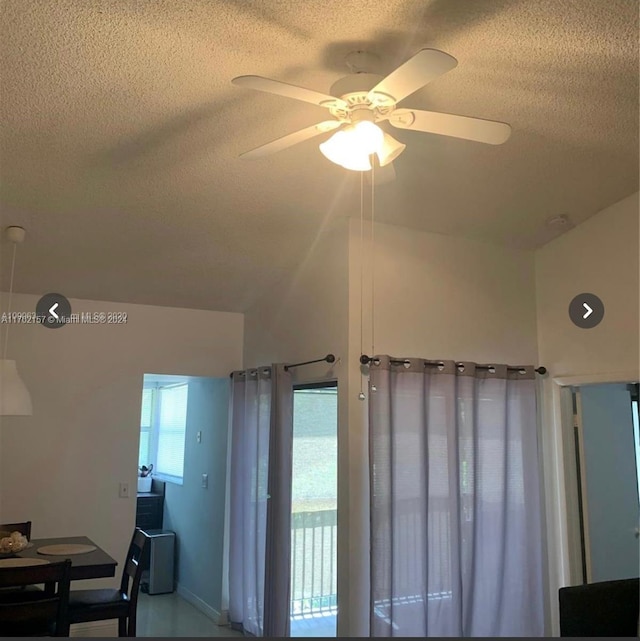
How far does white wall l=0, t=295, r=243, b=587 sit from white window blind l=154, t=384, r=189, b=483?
1147 millimetres

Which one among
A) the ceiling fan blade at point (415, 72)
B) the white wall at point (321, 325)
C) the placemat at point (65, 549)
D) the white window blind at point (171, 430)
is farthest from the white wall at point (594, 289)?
the white window blind at point (171, 430)

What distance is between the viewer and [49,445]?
4125 millimetres

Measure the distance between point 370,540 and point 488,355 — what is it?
1.44m

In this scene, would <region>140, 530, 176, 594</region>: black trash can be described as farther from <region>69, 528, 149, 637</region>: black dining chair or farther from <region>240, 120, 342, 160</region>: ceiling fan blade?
<region>240, 120, 342, 160</region>: ceiling fan blade

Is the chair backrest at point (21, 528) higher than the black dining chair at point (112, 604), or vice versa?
the chair backrest at point (21, 528)

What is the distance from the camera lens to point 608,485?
3.90m

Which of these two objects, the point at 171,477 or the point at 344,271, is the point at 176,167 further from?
the point at 171,477

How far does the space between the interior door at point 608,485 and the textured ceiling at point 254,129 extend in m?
1.23

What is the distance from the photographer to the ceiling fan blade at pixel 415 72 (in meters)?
1.61

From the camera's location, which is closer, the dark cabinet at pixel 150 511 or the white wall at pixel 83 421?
the white wall at pixel 83 421

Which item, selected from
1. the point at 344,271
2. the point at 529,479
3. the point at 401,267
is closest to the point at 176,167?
the point at 344,271

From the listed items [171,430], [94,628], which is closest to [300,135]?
[94,628]

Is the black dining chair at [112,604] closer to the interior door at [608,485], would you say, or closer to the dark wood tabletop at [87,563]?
the dark wood tabletop at [87,563]

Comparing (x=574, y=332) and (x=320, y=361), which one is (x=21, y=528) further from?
(x=574, y=332)
